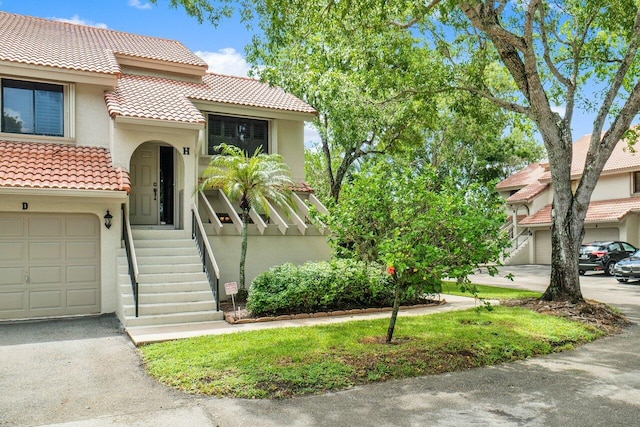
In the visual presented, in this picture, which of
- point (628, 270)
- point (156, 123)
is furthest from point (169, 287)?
point (628, 270)

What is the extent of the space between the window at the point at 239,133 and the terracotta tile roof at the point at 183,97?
760mm

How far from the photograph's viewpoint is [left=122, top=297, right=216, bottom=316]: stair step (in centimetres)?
1064

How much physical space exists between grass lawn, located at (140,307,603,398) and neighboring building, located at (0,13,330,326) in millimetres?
2841

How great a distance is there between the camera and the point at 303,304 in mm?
11852

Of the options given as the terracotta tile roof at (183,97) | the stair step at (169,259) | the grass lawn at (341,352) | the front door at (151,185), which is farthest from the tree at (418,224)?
the front door at (151,185)

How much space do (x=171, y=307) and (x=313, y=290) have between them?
3.27m

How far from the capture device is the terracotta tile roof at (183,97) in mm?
13531

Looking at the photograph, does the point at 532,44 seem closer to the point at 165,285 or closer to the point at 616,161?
the point at 165,285

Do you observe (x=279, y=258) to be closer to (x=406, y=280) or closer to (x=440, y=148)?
(x=406, y=280)

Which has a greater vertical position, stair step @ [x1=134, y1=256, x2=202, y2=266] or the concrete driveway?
stair step @ [x1=134, y1=256, x2=202, y2=266]

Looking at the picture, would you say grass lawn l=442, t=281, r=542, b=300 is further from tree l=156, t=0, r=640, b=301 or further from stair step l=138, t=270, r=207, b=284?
stair step l=138, t=270, r=207, b=284

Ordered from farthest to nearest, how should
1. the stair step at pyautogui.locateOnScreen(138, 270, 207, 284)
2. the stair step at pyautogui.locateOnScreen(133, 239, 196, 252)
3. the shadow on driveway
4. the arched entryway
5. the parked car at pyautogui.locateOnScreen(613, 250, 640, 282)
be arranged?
the parked car at pyautogui.locateOnScreen(613, 250, 640, 282) → the arched entryway → the stair step at pyautogui.locateOnScreen(133, 239, 196, 252) → the stair step at pyautogui.locateOnScreen(138, 270, 207, 284) → the shadow on driveway

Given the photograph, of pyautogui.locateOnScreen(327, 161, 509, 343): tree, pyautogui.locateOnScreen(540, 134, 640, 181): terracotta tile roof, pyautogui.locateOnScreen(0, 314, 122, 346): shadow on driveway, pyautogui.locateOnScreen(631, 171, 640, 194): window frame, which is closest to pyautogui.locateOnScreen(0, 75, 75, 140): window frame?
pyautogui.locateOnScreen(0, 314, 122, 346): shadow on driveway

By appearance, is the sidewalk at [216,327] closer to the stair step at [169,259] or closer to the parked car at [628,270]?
the stair step at [169,259]
